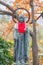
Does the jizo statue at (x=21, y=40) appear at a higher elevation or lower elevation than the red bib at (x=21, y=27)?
lower

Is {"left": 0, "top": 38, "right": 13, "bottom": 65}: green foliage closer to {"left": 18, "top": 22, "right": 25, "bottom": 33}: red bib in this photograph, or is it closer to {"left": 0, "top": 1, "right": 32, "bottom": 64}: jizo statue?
{"left": 0, "top": 1, "right": 32, "bottom": 64}: jizo statue

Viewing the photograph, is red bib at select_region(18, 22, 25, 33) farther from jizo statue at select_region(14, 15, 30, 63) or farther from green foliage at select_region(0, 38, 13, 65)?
green foliage at select_region(0, 38, 13, 65)

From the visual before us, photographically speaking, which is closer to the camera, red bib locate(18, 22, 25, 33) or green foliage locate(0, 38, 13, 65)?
red bib locate(18, 22, 25, 33)

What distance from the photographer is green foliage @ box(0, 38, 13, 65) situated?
9.26 ft

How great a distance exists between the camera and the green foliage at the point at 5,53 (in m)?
2.82

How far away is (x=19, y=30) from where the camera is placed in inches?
95.0

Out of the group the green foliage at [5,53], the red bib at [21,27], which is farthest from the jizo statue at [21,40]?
the green foliage at [5,53]

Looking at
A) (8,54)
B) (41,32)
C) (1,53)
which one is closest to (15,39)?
(1,53)

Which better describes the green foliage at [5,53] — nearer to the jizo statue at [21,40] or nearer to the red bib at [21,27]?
the jizo statue at [21,40]

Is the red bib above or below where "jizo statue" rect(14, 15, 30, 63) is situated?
above

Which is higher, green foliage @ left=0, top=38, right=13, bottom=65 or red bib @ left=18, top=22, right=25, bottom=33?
red bib @ left=18, top=22, right=25, bottom=33

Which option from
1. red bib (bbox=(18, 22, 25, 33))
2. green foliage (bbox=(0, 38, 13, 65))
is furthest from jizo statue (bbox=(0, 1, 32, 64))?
green foliage (bbox=(0, 38, 13, 65))

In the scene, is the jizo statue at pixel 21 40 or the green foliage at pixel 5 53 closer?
the jizo statue at pixel 21 40

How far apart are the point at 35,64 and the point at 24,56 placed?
281 centimetres
